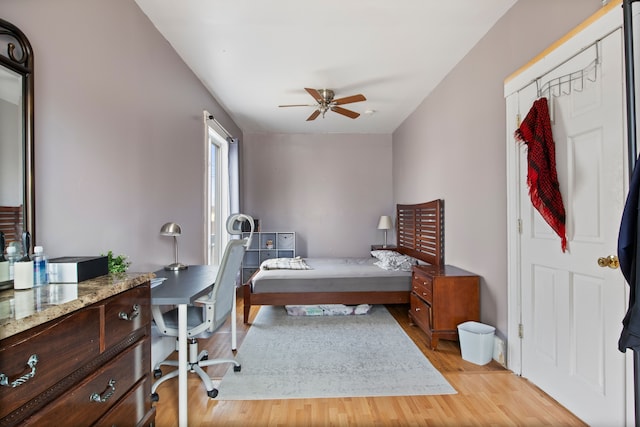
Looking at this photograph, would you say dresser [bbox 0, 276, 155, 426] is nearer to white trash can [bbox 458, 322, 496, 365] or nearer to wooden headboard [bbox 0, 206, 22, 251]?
wooden headboard [bbox 0, 206, 22, 251]

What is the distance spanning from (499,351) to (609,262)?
1.24 metres

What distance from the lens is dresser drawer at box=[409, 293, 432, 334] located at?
9.41 feet

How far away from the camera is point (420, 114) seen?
4.33 metres

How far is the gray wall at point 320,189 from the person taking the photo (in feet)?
19.0

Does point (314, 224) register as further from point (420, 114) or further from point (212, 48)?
point (212, 48)

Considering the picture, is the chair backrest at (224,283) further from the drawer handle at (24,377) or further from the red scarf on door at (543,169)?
the red scarf on door at (543,169)

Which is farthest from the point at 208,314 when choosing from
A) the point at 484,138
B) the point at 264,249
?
the point at 264,249

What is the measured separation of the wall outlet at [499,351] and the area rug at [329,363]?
539 mm

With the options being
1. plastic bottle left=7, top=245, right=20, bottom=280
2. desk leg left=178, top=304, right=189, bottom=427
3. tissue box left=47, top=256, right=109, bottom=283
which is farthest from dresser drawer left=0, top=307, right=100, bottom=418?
desk leg left=178, top=304, right=189, bottom=427

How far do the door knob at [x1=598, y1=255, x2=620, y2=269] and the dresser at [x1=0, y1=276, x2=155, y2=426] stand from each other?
227 centimetres

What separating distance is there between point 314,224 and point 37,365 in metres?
4.99

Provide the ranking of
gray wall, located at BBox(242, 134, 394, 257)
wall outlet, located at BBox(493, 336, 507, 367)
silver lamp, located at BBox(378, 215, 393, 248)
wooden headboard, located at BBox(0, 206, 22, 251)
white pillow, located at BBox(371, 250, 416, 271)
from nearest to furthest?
wooden headboard, located at BBox(0, 206, 22, 251), wall outlet, located at BBox(493, 336, 507, 367), white pillow, located at BBox(371, 250, 416, 271), silver lamp, located at BBox(378, 215, 393, 248), gray wall, located at BBox(242, 134, 394, 257)

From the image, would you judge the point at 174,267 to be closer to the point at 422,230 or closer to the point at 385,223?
the point at 422,230

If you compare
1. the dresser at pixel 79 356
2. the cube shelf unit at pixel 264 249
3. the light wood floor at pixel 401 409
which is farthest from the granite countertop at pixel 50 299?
the cube shelf unit at pixel 264 249
